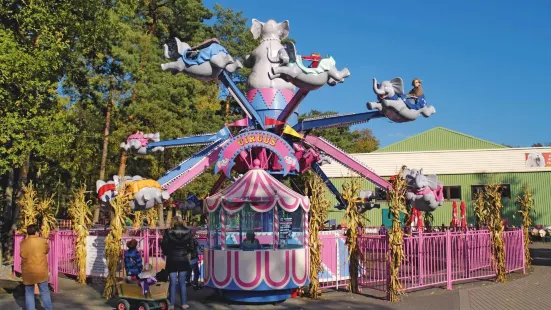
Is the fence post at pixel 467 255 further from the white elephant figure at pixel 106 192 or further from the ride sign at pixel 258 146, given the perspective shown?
the white elephant figure at pixel 106 192

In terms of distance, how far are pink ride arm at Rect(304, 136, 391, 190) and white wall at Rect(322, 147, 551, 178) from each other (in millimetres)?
18264

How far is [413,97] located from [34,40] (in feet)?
48.9

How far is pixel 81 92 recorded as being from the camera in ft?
90.2

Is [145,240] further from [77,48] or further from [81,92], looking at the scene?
[81,92]

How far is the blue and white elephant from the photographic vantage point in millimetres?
13539

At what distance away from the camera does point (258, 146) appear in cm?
1389

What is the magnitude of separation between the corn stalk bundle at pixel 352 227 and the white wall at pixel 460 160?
21.3m

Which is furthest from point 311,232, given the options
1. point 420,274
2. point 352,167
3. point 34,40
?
point 34,40

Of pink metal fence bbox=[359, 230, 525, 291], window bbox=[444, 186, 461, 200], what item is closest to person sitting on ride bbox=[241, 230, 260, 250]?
pink metal fence bbox=[359, 230, 525, 291]

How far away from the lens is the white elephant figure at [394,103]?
12492 millimetres

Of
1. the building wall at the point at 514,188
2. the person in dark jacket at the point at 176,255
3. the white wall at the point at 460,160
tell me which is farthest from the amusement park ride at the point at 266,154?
the building wall at the point at 514,188

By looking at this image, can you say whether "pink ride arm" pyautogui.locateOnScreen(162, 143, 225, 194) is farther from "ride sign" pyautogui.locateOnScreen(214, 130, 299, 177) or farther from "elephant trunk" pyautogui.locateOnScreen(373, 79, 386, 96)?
"elephant trunk" pyautogui.locateOnScreen(373, 79, 386, 96)

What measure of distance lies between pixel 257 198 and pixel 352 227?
90.9 inches

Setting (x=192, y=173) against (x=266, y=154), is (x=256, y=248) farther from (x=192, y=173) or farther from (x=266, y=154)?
(x=192, y=173)
